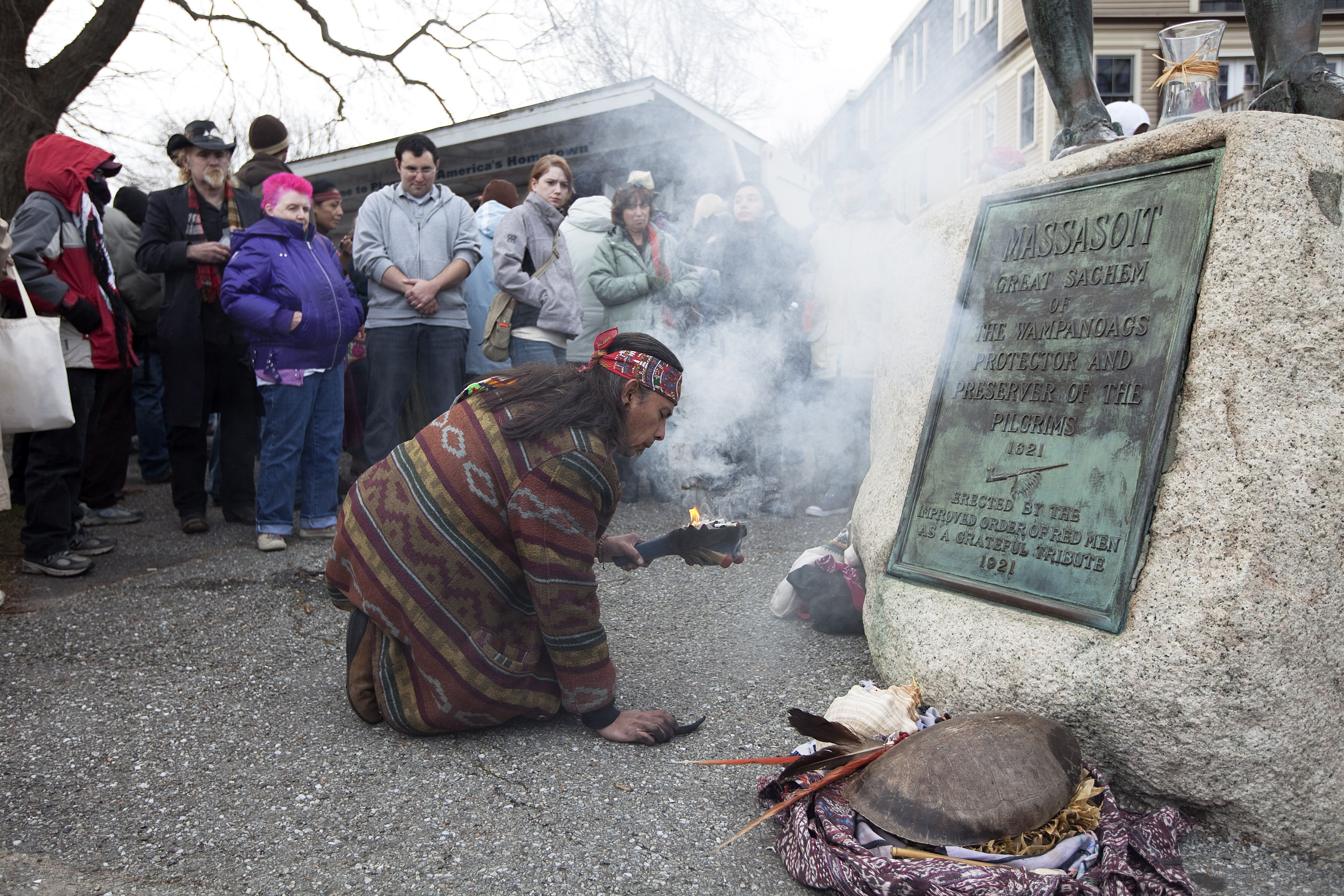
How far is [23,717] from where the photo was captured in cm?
268

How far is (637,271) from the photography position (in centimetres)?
519

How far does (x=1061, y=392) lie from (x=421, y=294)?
3.21 m

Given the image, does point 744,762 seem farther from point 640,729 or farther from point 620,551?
point 620,551

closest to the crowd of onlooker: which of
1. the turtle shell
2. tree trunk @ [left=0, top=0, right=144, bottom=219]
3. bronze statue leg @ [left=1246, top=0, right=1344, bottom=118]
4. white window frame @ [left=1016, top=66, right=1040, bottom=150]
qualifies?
tree trunk @ [left=0, top=0, right=144, bottom=219]

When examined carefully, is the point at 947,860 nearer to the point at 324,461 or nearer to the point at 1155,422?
the point at 1155,422

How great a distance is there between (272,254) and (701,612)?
8.73ft

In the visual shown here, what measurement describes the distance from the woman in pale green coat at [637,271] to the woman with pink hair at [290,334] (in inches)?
55.3

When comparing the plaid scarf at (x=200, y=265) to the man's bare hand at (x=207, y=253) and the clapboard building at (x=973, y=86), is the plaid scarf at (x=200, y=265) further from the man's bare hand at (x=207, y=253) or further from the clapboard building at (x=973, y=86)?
the clapboard building at (x=973, y=86)

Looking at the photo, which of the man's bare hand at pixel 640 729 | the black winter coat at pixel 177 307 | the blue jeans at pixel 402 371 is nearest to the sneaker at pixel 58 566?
the black winter coat at pixel 177 307

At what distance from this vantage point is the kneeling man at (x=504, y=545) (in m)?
2.31

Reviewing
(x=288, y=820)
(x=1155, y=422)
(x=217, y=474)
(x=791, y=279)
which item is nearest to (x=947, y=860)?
(x=1155, y=422)

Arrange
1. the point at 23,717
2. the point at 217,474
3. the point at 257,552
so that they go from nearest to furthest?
the point at 23,717 → the point at 257,552 → the point at 217,474

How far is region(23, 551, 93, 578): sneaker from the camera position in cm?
407

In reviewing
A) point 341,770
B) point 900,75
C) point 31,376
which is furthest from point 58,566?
point 900,75
